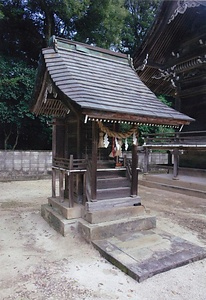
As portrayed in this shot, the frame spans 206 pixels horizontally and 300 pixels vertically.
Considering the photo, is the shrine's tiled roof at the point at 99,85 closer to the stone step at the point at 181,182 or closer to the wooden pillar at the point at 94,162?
the wooden pillar at the point at 94,162

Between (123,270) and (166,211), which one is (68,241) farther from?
(166,211)

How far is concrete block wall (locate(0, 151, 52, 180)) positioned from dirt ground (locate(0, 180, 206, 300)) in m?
5.34

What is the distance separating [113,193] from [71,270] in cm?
211

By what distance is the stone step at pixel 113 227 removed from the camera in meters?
4.46

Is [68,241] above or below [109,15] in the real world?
below

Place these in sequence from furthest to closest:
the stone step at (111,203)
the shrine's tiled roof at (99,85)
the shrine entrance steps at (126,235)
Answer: the stone step at (111,203)
the shrine's tiled roof at (99,85)
the shrine entrance steps at (126,235)

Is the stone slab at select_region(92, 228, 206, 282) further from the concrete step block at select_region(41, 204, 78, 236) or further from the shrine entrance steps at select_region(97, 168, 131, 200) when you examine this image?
the shrine entrance steps at select_region(97, 168, 131, 200)

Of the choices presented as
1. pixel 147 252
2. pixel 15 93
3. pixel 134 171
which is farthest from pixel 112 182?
pixel 15 93

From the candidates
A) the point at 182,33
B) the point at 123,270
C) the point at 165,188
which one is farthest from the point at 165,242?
the point at 182,33

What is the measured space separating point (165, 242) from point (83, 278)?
1840mm

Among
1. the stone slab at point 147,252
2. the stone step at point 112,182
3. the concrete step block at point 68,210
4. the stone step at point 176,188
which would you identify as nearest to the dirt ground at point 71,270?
the stone slab at point 147,252

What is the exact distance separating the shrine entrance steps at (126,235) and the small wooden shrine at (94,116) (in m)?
0.17

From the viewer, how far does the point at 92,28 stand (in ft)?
42.8

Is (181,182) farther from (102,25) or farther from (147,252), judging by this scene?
(102,25)
